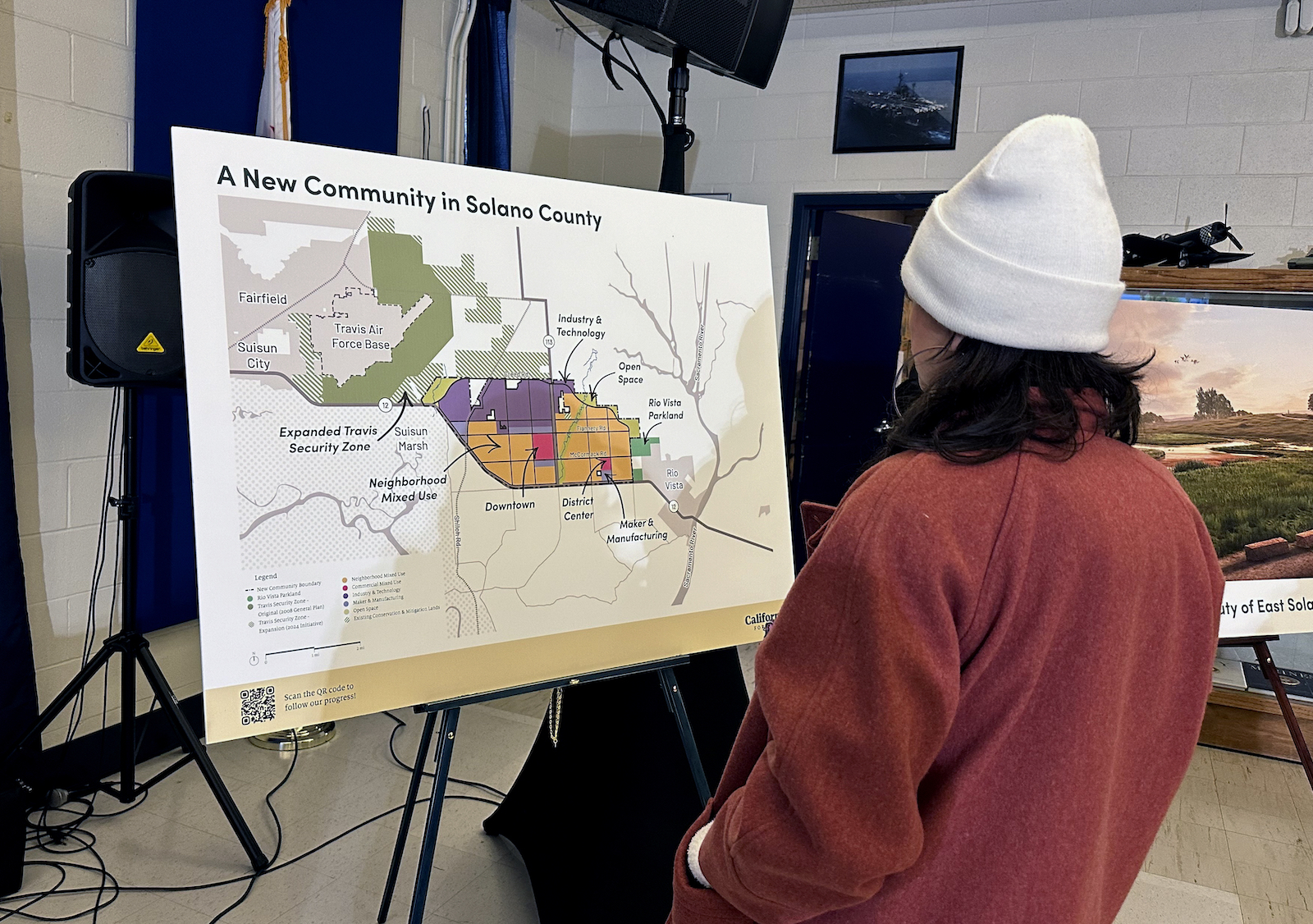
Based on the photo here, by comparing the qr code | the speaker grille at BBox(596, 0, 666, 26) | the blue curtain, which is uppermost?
the blue curtain

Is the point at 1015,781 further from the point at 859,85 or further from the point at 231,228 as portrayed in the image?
the point at 859,85

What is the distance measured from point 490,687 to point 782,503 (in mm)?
637

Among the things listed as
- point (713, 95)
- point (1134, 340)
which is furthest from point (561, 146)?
point (1134, 340)

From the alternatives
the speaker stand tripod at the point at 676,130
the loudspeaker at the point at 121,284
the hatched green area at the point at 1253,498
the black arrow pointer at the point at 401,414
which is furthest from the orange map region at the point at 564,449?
the hatched green area at the point at 1253,498

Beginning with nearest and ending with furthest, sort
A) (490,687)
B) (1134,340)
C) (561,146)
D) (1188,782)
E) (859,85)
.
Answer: (490,687), (1134,340), (1188,782), (859,85), (561,146)

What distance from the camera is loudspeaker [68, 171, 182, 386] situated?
1.85 meters

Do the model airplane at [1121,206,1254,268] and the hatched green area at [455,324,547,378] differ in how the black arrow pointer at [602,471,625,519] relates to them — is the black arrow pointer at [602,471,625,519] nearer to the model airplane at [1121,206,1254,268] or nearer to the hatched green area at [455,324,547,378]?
the hatched green area at [455,324,547,378]

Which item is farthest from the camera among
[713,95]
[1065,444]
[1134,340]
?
[713,95]

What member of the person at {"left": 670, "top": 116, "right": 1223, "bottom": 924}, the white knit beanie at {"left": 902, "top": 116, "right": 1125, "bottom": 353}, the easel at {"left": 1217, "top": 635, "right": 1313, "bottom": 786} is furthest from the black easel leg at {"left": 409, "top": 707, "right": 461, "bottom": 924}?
the easel at {"left": 1217, "top": 635, "right": 1313, "bottom": 786}

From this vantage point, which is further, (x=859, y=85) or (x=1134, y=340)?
(x=859, y=85)

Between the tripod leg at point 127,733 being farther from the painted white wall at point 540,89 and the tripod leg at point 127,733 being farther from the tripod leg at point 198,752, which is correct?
→ the painted white wall at point 540,89

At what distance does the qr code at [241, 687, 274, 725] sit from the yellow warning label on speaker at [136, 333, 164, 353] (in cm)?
106

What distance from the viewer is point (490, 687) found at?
139 cm

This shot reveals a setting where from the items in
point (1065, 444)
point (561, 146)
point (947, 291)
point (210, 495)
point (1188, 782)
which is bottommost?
point (1188, 782)
